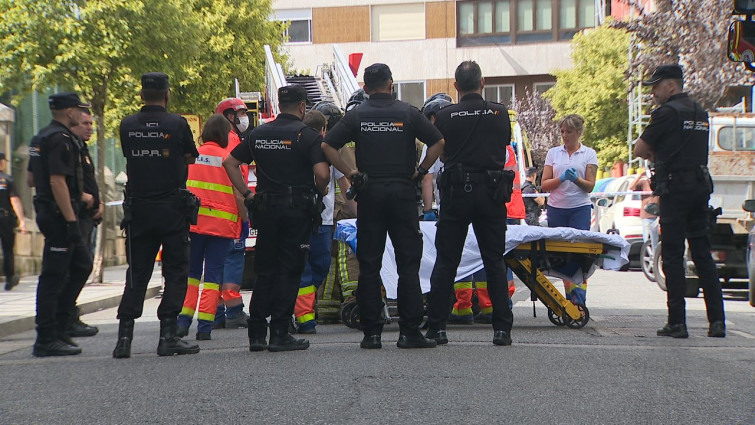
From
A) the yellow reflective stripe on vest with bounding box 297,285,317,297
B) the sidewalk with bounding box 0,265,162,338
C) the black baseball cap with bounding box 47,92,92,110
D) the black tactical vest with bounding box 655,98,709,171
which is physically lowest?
the sidewalk with bounding box 0,265,162,338

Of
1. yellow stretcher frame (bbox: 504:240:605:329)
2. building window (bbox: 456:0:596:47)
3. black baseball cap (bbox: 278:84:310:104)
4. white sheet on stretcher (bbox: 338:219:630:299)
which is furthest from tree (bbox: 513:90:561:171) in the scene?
black baseball cap (bbox: 278:84:310:104)

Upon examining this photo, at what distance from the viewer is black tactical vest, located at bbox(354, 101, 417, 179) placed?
811 centimetres

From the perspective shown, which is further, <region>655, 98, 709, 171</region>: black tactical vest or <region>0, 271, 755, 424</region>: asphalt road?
<region>655, 98, 709, 171</region>: black tactical vest

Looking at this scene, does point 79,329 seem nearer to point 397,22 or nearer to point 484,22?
point 397,22

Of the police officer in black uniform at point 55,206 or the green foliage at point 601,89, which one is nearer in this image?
the police officer in black uniform at point 55,206

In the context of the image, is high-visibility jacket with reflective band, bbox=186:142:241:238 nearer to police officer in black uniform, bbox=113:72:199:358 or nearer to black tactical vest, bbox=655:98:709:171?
police officer in black uniform, bbox=113:72:199:358

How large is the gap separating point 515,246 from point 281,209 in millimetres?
2092

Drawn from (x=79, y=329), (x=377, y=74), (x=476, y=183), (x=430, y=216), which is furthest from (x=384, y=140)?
(x=79, y=329)

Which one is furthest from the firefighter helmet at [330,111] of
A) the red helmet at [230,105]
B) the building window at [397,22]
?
the building window at [397,22]

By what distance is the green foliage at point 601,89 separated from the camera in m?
45.3

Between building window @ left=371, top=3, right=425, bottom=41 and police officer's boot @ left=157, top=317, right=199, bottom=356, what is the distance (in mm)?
43795

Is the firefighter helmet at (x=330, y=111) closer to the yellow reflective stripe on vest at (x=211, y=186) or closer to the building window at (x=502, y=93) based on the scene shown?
the yellow reflective stripe on vest at (x=211, y=186)

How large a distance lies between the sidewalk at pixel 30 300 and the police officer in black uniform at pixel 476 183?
4524 millimetres

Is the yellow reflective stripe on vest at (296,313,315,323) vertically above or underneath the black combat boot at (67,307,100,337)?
above
